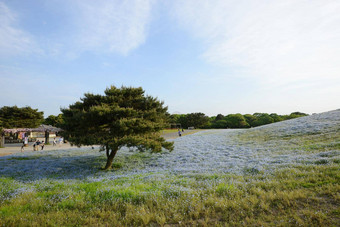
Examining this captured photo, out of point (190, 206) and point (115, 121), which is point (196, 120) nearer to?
point (115, 121)

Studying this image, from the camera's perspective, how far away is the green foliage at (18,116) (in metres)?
44.3

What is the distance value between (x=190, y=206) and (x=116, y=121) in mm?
8118

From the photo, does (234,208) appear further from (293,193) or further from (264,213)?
(293,193)

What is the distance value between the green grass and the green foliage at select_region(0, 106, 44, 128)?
47.7 meters

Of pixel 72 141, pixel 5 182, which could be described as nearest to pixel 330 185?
pixel 72 141

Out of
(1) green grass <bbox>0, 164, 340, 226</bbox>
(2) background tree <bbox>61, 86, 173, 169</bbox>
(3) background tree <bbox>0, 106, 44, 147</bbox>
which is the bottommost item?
(1) green grass <bbox>0, 164, 340, 226</bbox>

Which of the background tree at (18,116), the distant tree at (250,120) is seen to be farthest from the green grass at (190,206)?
the distant tree at (250,120)

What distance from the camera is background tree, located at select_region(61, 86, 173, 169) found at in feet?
40.1

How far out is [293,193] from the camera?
6.02 metres

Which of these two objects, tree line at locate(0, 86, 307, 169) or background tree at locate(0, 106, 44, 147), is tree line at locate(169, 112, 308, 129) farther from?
tree line at locate(0, 86, 307, 169)

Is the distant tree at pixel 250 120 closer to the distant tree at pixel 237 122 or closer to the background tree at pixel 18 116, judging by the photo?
the distant tree at pixel 237 122

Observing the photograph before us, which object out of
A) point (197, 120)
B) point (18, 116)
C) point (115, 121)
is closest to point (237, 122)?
point (197, 120)

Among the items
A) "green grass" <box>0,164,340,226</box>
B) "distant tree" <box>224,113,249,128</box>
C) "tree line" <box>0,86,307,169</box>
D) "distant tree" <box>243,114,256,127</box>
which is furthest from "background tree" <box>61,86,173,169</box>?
"distant tree" <box>243,114,256,127</box>

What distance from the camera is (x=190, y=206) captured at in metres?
5.75
